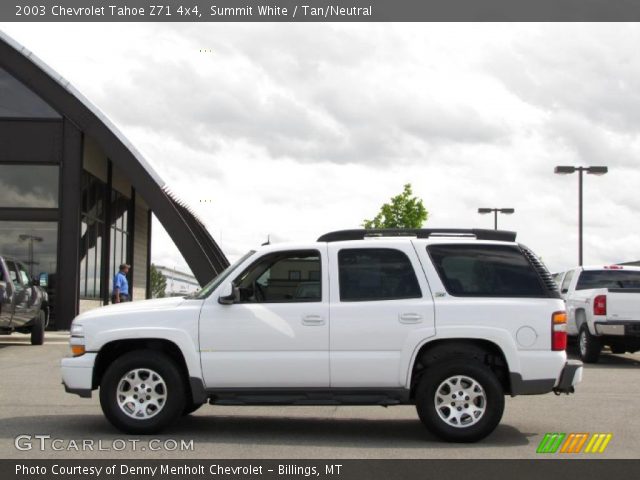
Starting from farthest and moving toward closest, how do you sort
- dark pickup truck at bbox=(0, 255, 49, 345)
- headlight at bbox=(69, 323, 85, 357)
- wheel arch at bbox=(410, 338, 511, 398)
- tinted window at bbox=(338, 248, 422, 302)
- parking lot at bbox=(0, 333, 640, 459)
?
1. dark pickup truck at bbox=(0, 255, 49, 345)
2. headlight at bbox=(69, 323, 85, 357)
3. tinted window at bbox=(338, 248, 422, 302)
4. wheel arch at bbox=(410, 338, 511, 398)
5. parking lot at bbox=(0, 333, 640, 459)

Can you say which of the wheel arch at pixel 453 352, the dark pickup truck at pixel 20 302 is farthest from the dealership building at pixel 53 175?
the wheel arch at pixel 453 352

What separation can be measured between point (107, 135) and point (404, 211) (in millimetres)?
28962

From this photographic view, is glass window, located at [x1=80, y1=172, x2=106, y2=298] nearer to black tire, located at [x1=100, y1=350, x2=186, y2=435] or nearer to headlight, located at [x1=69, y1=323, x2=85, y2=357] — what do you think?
headlight, located at [x1=69, y1=323, x2=85, y2=357]

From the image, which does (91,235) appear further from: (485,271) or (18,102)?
(485,271)

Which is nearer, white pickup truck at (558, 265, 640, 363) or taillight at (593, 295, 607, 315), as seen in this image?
white pickup truck at (558, 265, 640, 363)

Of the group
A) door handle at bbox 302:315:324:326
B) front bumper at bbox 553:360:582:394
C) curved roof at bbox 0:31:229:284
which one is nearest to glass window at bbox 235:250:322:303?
door handle at bbox 302:315:324:326

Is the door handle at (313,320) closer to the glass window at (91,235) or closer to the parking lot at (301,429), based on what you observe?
the parking lot at (301,429)

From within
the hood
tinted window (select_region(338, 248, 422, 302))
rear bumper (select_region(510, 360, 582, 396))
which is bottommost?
rear bumper (select_region(510, 360, 582, 396))

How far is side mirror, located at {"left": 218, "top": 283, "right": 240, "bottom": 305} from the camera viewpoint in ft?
29.9

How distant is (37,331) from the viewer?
20.8 meters

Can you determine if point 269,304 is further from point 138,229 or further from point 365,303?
point 138,229

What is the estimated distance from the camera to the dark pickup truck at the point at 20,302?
1856 centimetres

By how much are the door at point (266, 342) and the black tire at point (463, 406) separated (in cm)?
96

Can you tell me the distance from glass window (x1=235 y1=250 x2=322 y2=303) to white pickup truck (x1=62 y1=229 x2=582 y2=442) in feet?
0.05
